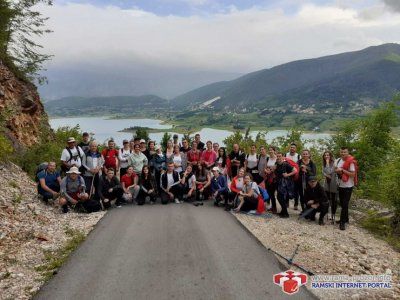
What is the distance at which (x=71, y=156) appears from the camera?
11.8 metres

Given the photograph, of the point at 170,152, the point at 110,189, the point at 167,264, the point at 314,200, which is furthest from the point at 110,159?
the point at 314,200

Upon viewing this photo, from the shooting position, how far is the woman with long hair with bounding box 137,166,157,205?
1257 centimetres

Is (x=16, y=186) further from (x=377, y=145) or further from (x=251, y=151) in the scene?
(x=377, y=145)

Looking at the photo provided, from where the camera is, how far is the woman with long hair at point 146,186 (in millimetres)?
12570

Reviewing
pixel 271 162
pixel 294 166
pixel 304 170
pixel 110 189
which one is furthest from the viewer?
pixel 271 162

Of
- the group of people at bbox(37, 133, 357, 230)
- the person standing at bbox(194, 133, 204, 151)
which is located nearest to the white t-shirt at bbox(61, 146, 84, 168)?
the group of people at bbox(37, 133, 357, 230)

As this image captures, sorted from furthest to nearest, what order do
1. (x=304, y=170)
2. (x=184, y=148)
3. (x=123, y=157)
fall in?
(x=184, y=148), (x=123, y=157), (x=304, y=170)

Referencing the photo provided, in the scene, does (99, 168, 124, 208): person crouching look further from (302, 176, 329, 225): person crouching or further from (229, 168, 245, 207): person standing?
(302, 176, 329, 225): person crouching

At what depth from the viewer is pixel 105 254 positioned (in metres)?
7.64

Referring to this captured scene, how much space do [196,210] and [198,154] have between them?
9.11 ft

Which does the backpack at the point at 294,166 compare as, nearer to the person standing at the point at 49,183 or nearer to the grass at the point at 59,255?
the grass at the point at 59,255

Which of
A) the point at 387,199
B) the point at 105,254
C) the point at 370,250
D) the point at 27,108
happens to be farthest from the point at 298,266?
the point at 27,108

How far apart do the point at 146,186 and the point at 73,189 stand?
257 cm

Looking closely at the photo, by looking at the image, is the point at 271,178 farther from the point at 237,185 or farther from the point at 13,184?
the point at 13,184
